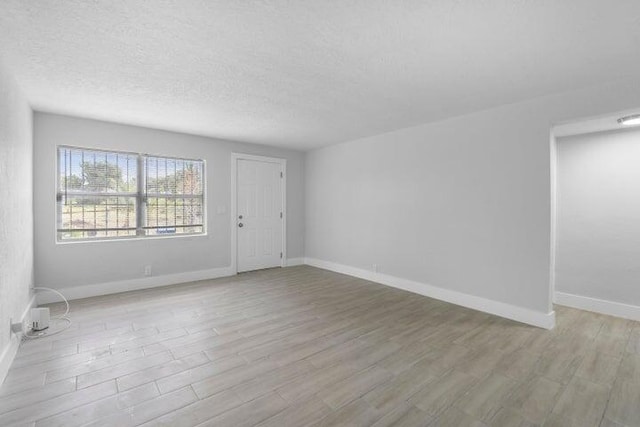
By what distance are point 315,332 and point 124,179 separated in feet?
11.7

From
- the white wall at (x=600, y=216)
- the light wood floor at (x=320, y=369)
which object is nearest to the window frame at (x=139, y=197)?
the light wood floor at (x=320, y=369)

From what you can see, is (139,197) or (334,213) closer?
(139,197)

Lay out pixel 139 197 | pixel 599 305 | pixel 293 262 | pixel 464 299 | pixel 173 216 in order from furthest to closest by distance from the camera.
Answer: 1. pixel 293 262
2. pixel 173 216
3. pixel 139 197
4. pixel 464 299
5. pixel 599 305

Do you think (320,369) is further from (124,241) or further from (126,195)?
(126,195)

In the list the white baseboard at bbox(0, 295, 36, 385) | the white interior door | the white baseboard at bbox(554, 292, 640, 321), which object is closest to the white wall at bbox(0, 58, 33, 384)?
the white baseboard at bbox(0, 295, 36, 385)

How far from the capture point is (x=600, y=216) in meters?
3.56

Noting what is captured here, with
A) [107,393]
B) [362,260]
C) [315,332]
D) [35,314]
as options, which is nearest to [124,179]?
[35,314]

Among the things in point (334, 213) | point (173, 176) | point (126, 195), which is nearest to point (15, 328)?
point (126, 195)

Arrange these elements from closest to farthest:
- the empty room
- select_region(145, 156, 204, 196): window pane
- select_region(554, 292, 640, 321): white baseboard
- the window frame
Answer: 1. the empty room
2. select_region(554, 292, 640, 321): white baseboard
3. the window frame
4. select_region(145, 156, 204, 196): window pane

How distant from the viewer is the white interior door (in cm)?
539

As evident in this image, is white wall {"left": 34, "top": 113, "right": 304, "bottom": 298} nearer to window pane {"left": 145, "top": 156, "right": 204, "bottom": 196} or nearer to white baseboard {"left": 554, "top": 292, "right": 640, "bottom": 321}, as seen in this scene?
window pane {"left": 145, "top": 156, "right": 204, "bottom": 196}

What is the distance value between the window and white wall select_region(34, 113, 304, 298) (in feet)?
0.47

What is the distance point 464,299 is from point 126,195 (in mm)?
4915

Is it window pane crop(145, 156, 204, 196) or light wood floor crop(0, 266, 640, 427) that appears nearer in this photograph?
light wood floor crop(0, 266, 640, 427)
